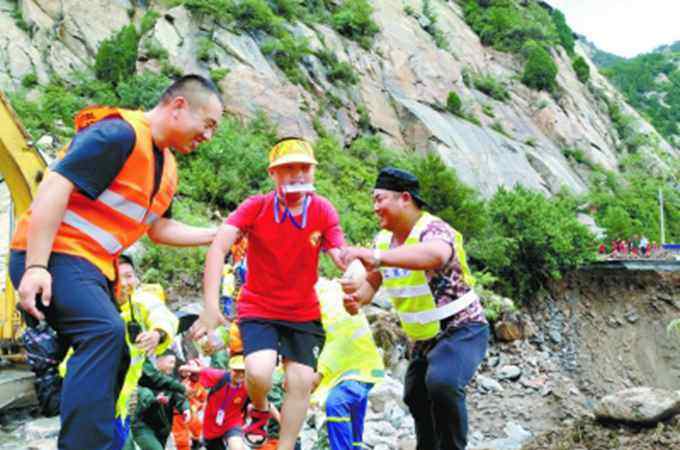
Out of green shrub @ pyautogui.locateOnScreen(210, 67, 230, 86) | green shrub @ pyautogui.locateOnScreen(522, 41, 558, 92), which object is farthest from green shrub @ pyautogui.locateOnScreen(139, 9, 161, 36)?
green shrub @ pyautogui.locateOnScreen(522, 41, 558, 92)

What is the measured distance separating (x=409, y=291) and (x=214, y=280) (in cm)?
119

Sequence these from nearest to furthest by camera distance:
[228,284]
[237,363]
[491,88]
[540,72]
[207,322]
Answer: [207,322] → [237,363] → [228,284] → [491,88] → [540,72]

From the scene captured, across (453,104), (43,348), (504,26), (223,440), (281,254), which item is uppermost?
(504,26)

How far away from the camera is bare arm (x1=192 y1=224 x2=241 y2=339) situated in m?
3.48

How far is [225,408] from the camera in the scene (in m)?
4.78

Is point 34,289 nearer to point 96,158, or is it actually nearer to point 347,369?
point 96,158

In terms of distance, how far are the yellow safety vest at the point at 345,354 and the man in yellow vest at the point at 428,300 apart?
2.26 feet

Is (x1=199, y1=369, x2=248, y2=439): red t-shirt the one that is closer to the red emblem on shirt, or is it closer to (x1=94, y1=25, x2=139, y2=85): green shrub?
the red emblem on shirt

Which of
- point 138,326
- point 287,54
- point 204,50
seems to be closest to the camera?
point 138,326

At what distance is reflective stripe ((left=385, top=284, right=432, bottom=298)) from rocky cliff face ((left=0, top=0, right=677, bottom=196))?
2070 centimetres

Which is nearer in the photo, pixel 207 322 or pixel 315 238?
pixel 207 322

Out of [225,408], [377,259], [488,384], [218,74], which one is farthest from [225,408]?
[218,74]

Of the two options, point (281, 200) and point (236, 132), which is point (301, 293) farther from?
point (236, 132)

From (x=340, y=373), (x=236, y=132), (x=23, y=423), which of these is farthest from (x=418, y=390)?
(x=236, y=132)
